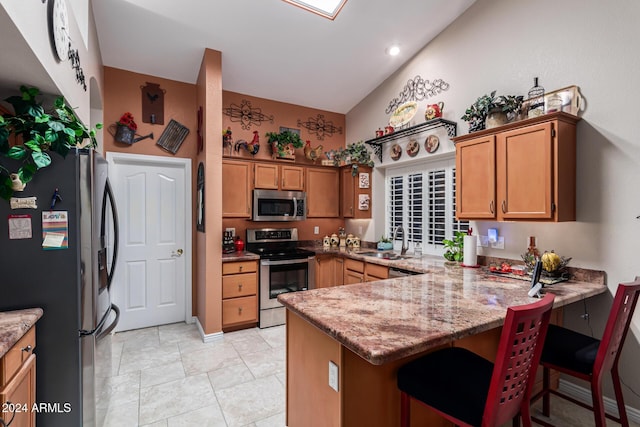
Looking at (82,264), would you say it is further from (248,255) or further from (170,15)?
(170,15)

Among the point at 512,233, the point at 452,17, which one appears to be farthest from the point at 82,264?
the point at 452,17

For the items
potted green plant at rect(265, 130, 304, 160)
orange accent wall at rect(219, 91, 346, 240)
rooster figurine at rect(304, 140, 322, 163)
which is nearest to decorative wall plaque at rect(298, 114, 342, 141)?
orange accent wall at rect(219, 91, 346, 240)

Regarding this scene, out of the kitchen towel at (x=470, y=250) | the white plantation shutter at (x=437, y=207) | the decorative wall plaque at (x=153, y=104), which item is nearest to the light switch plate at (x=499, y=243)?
the kitchen towel at (x=470, y=250)

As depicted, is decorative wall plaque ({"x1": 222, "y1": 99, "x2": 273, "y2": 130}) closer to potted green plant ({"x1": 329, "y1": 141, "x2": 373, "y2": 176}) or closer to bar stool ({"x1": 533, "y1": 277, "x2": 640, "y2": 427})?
potted green plant ({"x1": 329, "y1": 141, "x2": 373, "y2": 176})

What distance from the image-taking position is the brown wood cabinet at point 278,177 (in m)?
4.30

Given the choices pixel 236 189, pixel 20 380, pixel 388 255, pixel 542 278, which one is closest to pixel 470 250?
pixel 542 278

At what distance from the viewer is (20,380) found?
1300 millimetres

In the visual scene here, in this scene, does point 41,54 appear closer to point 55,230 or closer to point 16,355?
point 55,230

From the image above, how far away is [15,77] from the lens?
1642mm

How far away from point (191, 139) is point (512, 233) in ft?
12.9

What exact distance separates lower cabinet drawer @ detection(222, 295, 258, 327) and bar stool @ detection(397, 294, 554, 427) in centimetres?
260

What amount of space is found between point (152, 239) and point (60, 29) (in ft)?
8.76

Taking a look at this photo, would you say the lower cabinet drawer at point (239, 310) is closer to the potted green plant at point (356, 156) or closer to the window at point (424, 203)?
the window at point (424, 203)

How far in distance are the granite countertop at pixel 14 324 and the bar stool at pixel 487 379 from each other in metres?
1.65
